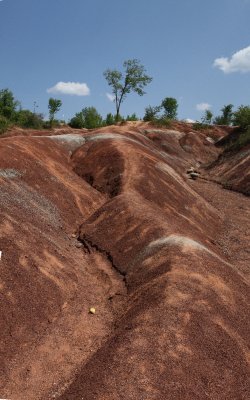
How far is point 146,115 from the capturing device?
324 ft

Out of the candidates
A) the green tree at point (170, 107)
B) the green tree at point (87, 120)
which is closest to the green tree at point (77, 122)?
the green tree at point (87, 120)

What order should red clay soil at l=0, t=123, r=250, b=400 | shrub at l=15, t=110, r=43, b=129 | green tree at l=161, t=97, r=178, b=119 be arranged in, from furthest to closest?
green tree at l=161, t=97, r=178, b=119, shrub at l=15, t=110, r=43, b=129, red clay soil at l=0, t=123, r=250, b=400

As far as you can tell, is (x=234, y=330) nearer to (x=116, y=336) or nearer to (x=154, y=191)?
(x=116, y=336)

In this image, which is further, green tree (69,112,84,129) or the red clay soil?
green tree (69,112,84,129)

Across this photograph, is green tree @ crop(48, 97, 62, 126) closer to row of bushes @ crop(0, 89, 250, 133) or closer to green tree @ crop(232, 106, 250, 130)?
row of bushes @ crop(0, 89, 250, 133)

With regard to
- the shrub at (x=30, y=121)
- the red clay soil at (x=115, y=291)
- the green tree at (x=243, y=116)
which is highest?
the green tree at (x=243, y=116)

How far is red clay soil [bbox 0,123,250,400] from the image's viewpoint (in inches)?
565

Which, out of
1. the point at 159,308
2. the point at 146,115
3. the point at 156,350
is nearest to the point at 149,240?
the point at 159,308

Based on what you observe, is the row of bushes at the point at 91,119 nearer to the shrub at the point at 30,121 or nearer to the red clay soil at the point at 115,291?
the shrub at the point at 30,121

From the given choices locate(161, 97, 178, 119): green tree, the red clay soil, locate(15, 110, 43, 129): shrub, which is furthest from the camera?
locate(161, 97, 178, 119): green tree

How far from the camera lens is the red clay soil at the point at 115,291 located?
14.3 meters

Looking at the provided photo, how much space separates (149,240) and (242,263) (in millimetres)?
7755

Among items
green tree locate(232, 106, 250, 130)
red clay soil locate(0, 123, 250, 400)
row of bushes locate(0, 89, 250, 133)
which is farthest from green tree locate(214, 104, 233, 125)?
red clay soil locate(0, 123, 250, 400)

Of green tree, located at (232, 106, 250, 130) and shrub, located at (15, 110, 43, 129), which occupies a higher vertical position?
green tree, located at (232, 106, 250, 130)
